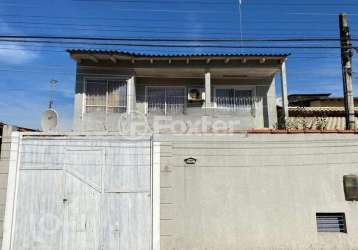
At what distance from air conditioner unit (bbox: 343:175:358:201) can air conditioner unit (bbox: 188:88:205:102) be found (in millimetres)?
6819

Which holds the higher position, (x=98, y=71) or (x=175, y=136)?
(x=98, y=71)

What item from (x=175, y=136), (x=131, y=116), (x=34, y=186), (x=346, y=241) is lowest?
(x=346, y=241)

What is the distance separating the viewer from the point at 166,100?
1459 centimetres

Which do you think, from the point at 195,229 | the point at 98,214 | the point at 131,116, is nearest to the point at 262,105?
the point at 131,116

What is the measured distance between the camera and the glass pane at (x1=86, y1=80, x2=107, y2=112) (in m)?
13.7

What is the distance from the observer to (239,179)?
28.9 ft

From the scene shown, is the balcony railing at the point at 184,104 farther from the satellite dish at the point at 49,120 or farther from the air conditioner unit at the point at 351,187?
the air conditioner unit at the point at 351,187

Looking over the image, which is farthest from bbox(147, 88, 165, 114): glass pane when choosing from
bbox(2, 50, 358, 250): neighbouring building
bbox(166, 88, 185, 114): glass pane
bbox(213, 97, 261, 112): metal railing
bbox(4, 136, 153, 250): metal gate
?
bbox(4, 136, 153, 250): metal gate

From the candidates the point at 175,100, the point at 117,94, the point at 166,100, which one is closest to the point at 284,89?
the point at 175,100

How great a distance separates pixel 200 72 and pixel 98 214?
7.78 meters

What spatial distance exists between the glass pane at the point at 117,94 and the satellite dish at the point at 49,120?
4.45 metres

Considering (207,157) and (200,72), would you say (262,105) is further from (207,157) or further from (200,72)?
(207,157)

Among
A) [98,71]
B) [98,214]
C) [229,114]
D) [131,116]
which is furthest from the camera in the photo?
[98,71]

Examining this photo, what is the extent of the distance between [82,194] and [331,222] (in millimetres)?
6342
